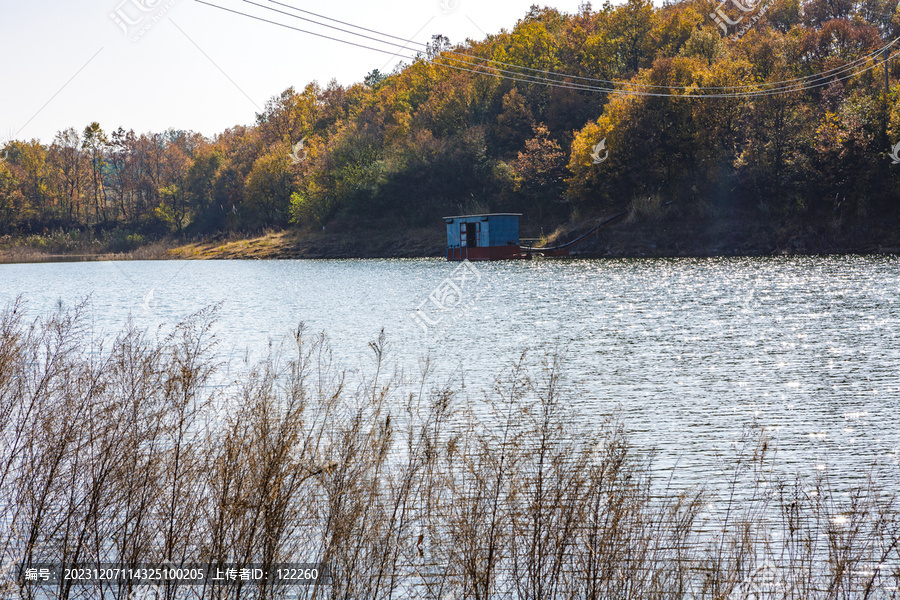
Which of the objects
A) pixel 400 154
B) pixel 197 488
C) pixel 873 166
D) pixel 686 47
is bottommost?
pixel 197 488

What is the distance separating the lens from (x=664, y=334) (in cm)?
2233

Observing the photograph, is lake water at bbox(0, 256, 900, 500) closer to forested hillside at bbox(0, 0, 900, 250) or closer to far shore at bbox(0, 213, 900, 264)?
far shore at bbox(0, 213, 900, 264)

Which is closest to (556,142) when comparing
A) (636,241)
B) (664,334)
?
(636,241)

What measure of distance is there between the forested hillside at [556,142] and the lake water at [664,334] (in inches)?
497

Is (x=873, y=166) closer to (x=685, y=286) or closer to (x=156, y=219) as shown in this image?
(x=685, y=286)

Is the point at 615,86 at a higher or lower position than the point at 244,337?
higher

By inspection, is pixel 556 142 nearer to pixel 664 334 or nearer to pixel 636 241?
pixel 636 241

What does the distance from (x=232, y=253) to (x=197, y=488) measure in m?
90.1

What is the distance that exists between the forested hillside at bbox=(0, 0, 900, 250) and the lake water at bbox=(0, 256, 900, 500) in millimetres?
12630

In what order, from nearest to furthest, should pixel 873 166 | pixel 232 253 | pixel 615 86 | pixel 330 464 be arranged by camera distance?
1. pixel 330 464
2. pixel 873 166
3. pixel 615 86
4. pixel 232 253

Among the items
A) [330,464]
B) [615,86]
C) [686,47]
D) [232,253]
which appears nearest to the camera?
[330,464]

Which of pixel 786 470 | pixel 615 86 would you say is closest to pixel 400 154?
pixel 615 86

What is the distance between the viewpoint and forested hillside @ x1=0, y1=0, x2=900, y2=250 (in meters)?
57.8

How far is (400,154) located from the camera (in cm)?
8406
